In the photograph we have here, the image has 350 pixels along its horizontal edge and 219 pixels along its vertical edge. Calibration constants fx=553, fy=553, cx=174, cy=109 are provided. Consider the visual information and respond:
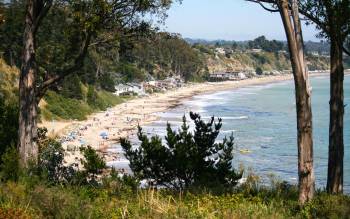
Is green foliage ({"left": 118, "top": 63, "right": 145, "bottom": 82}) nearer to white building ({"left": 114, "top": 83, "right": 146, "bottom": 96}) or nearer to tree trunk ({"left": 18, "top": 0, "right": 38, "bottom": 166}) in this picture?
white building ({"left": 114, "top": 83, "right": 146, "bottom": 96})

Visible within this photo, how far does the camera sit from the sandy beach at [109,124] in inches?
1960

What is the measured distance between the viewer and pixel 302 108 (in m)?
9.32

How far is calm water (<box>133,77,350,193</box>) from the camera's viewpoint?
126 feet

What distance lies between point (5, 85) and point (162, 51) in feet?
244

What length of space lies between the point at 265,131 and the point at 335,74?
50.1m

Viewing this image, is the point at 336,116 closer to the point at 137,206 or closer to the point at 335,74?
the point at 335,74

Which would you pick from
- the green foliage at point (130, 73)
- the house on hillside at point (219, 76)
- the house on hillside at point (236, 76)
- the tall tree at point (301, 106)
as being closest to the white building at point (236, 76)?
the house on hillside at point (236, 76)

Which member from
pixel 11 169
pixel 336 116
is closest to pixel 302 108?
pixel 336 116

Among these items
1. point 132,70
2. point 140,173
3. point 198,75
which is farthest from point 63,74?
point 198,75

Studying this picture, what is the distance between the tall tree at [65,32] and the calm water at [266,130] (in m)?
5.60

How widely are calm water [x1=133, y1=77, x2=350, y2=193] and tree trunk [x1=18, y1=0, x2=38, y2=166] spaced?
21.9ft

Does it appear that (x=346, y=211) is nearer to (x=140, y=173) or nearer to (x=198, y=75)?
(x=140, y=173)

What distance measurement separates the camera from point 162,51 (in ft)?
422

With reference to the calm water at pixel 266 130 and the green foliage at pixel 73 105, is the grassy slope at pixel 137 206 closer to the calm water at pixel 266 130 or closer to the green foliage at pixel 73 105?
the calm water at pixel 266 130
